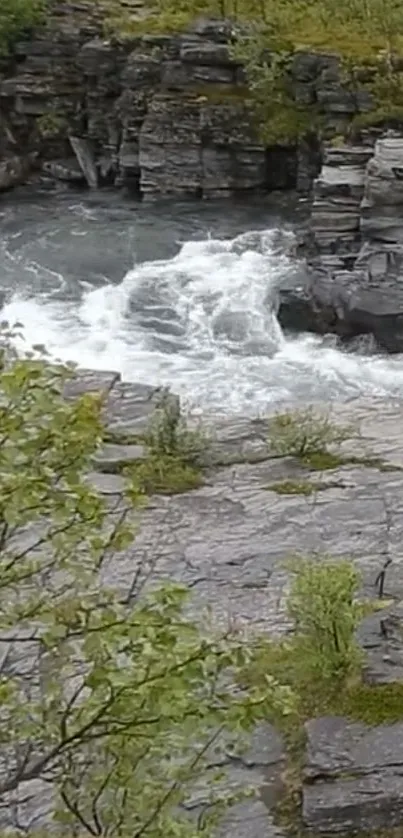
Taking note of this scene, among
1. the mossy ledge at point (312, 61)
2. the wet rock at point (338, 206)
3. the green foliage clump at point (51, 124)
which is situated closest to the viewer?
the wet rock at point (338, 206)

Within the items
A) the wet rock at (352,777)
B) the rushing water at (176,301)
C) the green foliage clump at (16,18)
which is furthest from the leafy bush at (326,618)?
the green foliage clump at (16,18)

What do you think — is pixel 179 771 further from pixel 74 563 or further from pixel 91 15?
pixel 91 15

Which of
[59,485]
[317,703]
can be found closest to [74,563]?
[59,485]

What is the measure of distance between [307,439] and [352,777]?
845 centimetres

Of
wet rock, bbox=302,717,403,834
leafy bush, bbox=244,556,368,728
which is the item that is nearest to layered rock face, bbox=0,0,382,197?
leafy bush, bbox=244,556,368,728

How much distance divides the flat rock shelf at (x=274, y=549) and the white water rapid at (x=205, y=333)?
587cm

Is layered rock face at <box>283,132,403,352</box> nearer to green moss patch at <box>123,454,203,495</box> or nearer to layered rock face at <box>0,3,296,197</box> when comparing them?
layered rock face at <box>0,3,296,197</box>

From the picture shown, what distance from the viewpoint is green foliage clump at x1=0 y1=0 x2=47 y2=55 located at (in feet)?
162

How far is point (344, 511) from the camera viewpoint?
18.5 meters

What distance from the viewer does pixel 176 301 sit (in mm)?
35188

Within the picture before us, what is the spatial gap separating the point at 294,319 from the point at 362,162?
7104mm

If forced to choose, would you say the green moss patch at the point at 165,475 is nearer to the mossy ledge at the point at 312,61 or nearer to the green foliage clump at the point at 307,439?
the green foliage clump at the point at 307,439

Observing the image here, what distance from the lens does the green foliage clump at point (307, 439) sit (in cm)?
2033

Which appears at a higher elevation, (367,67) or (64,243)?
(367,67)
